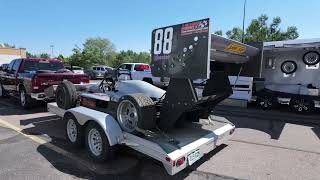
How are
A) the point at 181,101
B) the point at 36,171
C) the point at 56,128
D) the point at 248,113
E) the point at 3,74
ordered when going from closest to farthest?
1. the point at 181,101
2. the point at 36,171
3. the point at 56,128
4. the point at 248,113
5. the point at 3,74

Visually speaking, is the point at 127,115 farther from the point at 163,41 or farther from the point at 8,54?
the point at 8,54

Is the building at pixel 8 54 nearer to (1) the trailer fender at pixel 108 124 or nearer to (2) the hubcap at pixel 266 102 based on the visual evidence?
(2) the hubcap at pixel 266 102

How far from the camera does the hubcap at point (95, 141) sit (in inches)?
205

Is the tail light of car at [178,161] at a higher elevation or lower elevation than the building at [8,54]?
lower

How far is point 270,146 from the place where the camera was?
6.45 metres

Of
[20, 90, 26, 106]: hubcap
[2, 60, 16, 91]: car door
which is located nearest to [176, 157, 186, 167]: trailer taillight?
[20, 90, 26, 106]: hubcap

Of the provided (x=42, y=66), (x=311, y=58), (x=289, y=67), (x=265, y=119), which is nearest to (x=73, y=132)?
(x=42, y=66)

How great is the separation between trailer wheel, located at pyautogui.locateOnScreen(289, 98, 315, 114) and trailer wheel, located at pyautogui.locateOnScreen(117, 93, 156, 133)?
8427 millimetres

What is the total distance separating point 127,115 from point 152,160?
99 cm

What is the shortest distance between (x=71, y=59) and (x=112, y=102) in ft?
176

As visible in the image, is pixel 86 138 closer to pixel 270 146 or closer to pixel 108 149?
pixel 108 149

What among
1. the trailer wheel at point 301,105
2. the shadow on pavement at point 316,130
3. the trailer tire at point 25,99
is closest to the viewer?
the shadow on pavement at point 316,130

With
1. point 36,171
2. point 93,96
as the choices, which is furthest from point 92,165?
point 93,96

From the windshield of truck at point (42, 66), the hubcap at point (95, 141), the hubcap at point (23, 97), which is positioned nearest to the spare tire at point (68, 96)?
the hubcap at point (95, 141)
